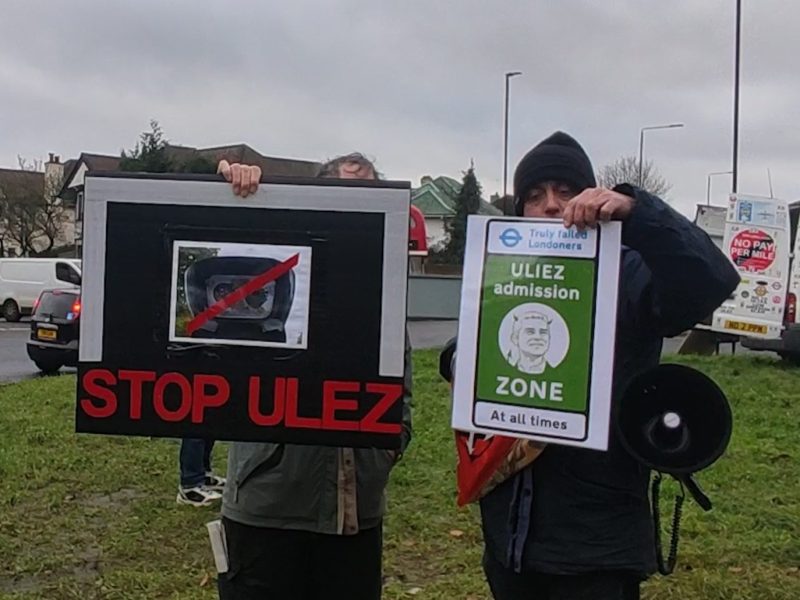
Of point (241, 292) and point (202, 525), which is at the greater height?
point (241, 292)

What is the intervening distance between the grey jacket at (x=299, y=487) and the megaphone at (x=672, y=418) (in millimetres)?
684

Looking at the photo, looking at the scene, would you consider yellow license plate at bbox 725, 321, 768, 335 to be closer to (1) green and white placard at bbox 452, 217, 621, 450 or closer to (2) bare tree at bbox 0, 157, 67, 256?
(1) green and white placard at bbox 452, 217, 621, 450

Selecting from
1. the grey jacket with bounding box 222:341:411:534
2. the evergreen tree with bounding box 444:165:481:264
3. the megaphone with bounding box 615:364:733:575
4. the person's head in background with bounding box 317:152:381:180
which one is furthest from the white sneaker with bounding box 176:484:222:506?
the evergreen tree with bounding box 444:165:481:264

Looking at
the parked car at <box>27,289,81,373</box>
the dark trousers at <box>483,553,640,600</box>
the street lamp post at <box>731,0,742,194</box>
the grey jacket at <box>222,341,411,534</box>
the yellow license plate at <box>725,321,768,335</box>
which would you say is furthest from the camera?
the street lamp post at <box>731,0,742,194</box>

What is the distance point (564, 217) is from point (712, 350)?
1439 cm

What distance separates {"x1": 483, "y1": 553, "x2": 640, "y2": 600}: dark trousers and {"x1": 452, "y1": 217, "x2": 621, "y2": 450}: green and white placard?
0.33 m

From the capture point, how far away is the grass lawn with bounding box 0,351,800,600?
4355 millimetres

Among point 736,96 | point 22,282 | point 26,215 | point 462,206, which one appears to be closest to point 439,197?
point 462,206

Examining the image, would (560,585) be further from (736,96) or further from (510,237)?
(736,96)

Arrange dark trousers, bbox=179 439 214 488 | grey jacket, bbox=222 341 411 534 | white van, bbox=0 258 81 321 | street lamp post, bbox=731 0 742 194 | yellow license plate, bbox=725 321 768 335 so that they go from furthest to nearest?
white van, bbox=0 258 81 321, street lamp post, bbox=731 0 742 194, yellow license plate, bbox=725 321 768 335, dark trousers, bbox=179 439 214 488, grey jacket, bbox=222 341 411 534

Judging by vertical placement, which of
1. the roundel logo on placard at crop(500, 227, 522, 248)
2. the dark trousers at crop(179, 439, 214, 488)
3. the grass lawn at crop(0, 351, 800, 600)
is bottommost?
the grass lawn at crop(0, 351, 800, 600)

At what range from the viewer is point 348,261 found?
7.67 feet

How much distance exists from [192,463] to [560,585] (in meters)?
3.71

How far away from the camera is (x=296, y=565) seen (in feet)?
8.85
